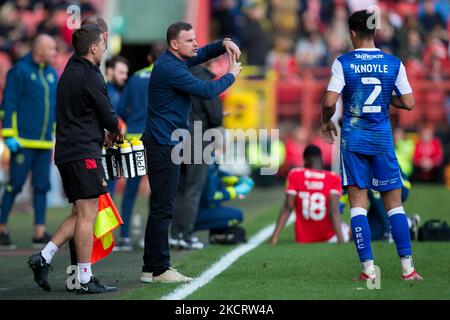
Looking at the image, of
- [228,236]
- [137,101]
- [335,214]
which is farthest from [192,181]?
[335,214]

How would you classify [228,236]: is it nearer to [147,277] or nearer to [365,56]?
[147,277]

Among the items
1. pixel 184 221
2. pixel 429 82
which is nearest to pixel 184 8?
pixel 429 82

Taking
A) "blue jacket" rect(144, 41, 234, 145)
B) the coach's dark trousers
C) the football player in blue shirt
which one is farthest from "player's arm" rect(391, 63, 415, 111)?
the coach's dark trousers

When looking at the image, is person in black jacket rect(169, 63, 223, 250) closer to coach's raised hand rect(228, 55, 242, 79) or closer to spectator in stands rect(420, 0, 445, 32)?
coach's raised hand rect(228, 55, 242, 79)

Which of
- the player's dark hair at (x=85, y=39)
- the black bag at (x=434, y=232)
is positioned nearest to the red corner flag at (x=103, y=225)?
the player's dark hair at (x=85, y=39)

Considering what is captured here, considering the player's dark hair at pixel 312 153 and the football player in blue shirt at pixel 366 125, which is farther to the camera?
the player's dark hair at pixel 312 153

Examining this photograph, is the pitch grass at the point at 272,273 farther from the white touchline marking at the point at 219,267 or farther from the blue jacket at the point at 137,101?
the blue jacket at the point at 137,101

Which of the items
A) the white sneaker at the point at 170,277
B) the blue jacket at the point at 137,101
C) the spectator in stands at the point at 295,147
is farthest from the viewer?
the spectator in stands at the point at 295,147

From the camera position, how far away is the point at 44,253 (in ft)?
30.8

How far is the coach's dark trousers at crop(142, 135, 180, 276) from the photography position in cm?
968

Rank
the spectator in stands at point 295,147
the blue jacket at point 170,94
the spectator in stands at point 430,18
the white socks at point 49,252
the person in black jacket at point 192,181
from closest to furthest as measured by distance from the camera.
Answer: the white socks at point 49,252, the blue jacket at point 170,94, the person in black jacket at point 192,181, the spectator in stands at point 295,147, the spectator in stands at point 430,18

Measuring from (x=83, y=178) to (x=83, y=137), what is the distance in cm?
32

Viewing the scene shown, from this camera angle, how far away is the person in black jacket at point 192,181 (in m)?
12.9

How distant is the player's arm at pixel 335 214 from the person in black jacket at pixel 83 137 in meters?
4.60
